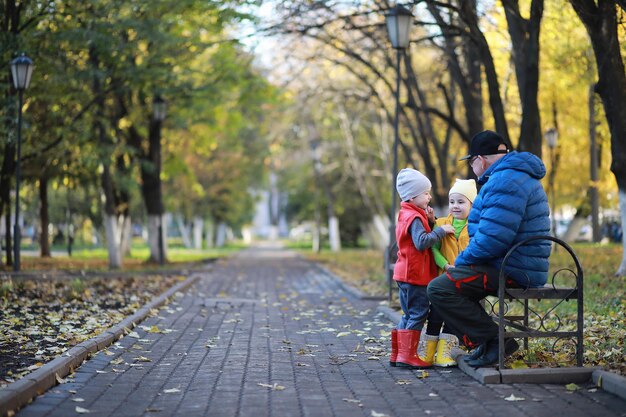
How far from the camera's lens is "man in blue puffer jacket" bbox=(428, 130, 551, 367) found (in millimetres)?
7000

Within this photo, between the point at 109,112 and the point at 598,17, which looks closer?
the point at 598,17

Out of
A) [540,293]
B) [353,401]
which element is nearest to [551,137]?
[540,293]

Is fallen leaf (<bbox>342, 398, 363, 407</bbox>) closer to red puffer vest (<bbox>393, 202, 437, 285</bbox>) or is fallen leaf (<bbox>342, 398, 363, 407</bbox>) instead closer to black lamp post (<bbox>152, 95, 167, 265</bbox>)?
red puffer vest (<bbox>393, 202, 437, 285</bbox>)

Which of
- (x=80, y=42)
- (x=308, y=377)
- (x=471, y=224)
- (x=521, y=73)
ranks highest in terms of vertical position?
(x=80, y=42)

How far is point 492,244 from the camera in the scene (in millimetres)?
7012

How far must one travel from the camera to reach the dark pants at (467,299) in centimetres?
730

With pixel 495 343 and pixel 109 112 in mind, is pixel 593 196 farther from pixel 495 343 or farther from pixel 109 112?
pixel 495 343

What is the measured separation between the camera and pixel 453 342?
909 cm

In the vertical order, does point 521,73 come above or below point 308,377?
above

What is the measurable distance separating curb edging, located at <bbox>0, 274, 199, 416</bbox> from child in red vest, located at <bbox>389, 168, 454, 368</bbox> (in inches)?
109

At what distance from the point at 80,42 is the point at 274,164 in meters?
37.5

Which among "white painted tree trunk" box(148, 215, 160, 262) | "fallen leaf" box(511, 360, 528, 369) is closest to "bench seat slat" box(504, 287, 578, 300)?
"fallen leaf" box(511, 360, 528, 369)

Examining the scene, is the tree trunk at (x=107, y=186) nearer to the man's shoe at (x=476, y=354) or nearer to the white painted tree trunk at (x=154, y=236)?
the white painted tree trunk at (x=154, y=236)

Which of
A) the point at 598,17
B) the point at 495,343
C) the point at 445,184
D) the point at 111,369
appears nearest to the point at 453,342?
the point at 495,343
